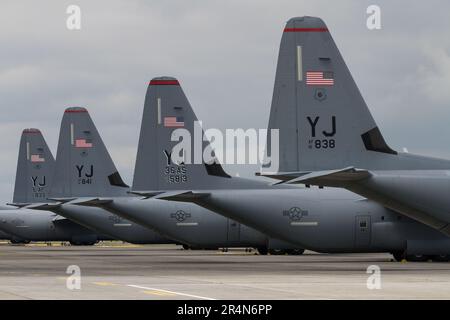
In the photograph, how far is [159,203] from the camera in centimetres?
6097

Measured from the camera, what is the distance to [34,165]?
99250 millimetres

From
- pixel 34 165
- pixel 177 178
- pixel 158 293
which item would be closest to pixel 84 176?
pixel 177 178

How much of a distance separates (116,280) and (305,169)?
32.2 feet

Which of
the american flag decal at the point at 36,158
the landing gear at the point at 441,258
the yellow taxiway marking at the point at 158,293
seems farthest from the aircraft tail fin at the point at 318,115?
the american flag decal at the point at 36,158

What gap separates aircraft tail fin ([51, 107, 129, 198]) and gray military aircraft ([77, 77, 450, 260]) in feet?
56.9

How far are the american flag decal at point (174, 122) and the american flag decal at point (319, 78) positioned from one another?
2008 centimetres

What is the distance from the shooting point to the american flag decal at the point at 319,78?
38500 millimetres

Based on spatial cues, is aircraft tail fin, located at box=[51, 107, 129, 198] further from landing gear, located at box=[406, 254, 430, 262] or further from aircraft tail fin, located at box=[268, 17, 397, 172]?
aircraft tail fin, located at box=[268, 17, 397, 172]

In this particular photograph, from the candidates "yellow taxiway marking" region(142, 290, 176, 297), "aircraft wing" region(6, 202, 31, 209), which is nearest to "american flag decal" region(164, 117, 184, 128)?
"yellow taxiway marking" region(142, 290, 176, 297)

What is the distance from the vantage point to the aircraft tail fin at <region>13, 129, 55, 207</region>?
9888 cm

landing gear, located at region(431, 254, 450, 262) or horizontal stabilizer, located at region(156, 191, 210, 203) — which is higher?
horizontal stabilizer, located at region(156, 191, 210, 203)

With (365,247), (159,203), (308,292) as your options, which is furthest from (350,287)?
(159,203)

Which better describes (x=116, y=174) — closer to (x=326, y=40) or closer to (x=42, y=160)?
(x=42, y=160)

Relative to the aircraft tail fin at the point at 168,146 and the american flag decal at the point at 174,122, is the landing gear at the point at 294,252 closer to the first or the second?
the aircraft tail fin at the point at 168,146
